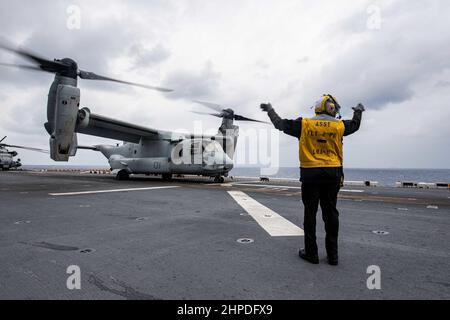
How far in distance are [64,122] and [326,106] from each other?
41.4 ft

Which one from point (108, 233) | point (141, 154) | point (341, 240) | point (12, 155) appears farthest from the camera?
point (12, 155)

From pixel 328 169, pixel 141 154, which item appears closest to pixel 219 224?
pixel 328 169

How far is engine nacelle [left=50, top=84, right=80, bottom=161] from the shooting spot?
40.6 feet

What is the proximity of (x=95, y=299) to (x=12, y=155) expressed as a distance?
50152 mm

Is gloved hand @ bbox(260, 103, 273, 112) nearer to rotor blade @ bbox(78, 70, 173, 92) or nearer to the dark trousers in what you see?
the dark trousers

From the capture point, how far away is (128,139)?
2070 cm

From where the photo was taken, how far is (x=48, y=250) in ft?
10.9

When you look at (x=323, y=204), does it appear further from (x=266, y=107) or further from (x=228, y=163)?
(x=228, y=163)

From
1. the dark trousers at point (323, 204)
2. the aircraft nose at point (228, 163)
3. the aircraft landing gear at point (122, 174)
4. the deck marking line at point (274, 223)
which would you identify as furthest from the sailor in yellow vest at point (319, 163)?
the aircraft landing gear at point (122, 174)

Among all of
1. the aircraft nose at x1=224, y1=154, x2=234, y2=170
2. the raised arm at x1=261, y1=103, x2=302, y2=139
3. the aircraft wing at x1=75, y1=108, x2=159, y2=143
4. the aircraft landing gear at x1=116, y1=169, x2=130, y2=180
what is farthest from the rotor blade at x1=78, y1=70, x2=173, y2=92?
the raised arm at x1=261, y1=103, x2=302, y2=139

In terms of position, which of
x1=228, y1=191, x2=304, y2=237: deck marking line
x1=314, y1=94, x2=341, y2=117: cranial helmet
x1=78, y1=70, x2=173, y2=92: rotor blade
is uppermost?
x1=78, y1=70, x2=173, y2=92: rotor blade

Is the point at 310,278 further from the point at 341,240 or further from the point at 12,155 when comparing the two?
the point at 12,155

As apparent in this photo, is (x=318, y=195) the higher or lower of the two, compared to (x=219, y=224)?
higher

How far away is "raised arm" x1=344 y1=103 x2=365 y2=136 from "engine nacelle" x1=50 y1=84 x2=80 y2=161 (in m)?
12.7
